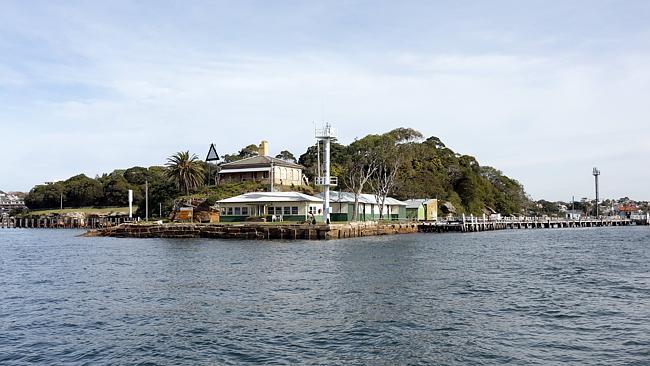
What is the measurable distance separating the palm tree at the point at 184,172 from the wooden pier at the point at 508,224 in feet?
112

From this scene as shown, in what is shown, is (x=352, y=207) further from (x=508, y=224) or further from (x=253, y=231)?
(x=508, y=224)

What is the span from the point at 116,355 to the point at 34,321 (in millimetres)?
5479

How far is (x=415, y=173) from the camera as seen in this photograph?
10588 centimetres

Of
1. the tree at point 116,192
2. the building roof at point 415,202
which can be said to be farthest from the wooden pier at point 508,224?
the tree at point 116,192

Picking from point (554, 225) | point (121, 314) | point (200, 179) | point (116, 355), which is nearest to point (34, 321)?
point (121, 314)

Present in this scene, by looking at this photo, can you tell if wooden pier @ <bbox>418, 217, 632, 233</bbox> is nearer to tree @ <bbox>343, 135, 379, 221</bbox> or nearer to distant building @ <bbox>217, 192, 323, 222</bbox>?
tree @ <bbox>343, 135, 379, 221</bbox>

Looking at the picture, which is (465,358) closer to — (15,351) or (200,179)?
(15,351)

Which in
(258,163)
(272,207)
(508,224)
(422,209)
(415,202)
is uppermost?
(258,163)

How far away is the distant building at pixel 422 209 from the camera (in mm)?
90312

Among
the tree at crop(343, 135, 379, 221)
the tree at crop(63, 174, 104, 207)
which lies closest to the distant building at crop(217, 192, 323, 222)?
the tree at crop(343, 135, 379, 221)

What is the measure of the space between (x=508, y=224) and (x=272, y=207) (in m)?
48.6

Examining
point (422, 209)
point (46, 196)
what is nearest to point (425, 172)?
point (422, 209)

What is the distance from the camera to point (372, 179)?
92.1m

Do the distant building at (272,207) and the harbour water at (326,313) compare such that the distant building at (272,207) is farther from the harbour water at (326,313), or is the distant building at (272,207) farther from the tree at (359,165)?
the harbour water at (326,313)
